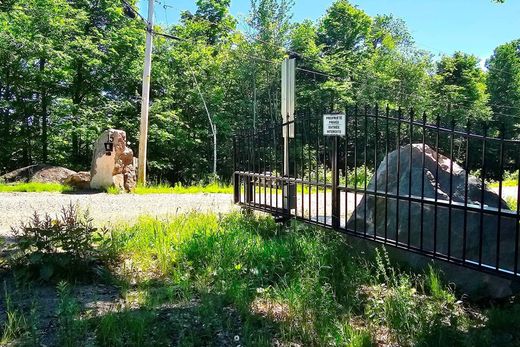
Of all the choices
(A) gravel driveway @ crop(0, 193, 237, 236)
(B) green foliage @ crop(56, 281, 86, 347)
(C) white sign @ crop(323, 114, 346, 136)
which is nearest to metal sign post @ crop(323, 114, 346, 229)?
(C) white sign @ crop(323, 114, 346, 136)

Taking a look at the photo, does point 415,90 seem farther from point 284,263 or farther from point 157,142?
point 284,263

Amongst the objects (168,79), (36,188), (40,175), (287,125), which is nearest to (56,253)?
(287,125)

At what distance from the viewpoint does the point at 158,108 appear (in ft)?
70.4

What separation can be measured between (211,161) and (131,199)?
13208mm

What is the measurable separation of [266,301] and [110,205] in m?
6.06

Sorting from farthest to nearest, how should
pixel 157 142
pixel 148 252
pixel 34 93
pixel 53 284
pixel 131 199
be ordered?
1. pixel 157 142
2. pixel 34 93
3. pixel 131 199
4. pixel 148 252
5. pixel 53 284

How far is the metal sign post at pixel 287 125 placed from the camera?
242 inches

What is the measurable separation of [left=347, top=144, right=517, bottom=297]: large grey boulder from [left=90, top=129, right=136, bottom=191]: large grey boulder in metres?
7.88

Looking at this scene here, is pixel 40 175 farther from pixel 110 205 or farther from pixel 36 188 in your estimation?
pixel 110 205

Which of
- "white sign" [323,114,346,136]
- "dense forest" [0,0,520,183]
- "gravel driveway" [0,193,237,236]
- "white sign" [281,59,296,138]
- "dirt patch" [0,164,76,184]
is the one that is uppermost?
"dense forest" [0,0,520,183]

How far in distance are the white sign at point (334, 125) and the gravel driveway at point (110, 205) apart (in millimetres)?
2745

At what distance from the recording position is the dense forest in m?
18.9

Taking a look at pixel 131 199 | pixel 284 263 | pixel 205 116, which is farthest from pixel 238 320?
pixel 205 116

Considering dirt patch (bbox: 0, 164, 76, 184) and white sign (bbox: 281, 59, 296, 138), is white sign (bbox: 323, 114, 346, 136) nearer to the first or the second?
white sign (bbox: 281, 59, 296, 138)
